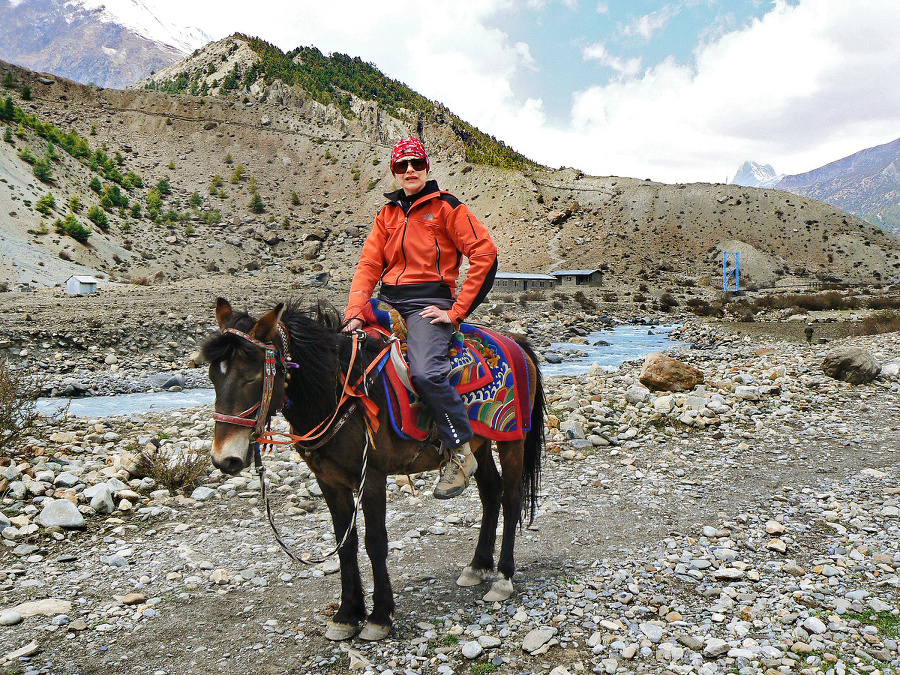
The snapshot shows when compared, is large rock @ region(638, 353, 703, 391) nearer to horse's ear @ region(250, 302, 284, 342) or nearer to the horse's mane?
the horse's mane

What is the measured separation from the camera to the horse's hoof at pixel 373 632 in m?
3.54

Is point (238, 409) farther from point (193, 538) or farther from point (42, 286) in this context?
point (42, 286)

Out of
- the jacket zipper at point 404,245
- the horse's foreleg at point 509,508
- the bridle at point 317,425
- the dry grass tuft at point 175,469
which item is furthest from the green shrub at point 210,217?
the bridle at point 317,425

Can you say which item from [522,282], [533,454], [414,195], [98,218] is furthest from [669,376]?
[98,218]

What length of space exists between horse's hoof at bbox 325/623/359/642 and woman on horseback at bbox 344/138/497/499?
103cm

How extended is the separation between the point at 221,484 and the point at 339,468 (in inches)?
152

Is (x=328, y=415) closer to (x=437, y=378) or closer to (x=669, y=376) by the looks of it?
(x=437, y=378)

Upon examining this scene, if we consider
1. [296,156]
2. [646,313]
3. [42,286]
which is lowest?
[646,313]

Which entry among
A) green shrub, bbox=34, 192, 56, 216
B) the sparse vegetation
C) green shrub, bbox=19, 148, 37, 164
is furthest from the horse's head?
green shrub, bbox=19, 148, 37, 164

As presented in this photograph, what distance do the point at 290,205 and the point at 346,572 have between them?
7223 cm

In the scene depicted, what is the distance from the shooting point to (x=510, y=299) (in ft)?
122

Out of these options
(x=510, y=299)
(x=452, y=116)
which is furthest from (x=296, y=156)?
(x=510, y=299)

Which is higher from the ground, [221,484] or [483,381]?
[483,381]

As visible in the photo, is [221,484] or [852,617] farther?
[221,484]
